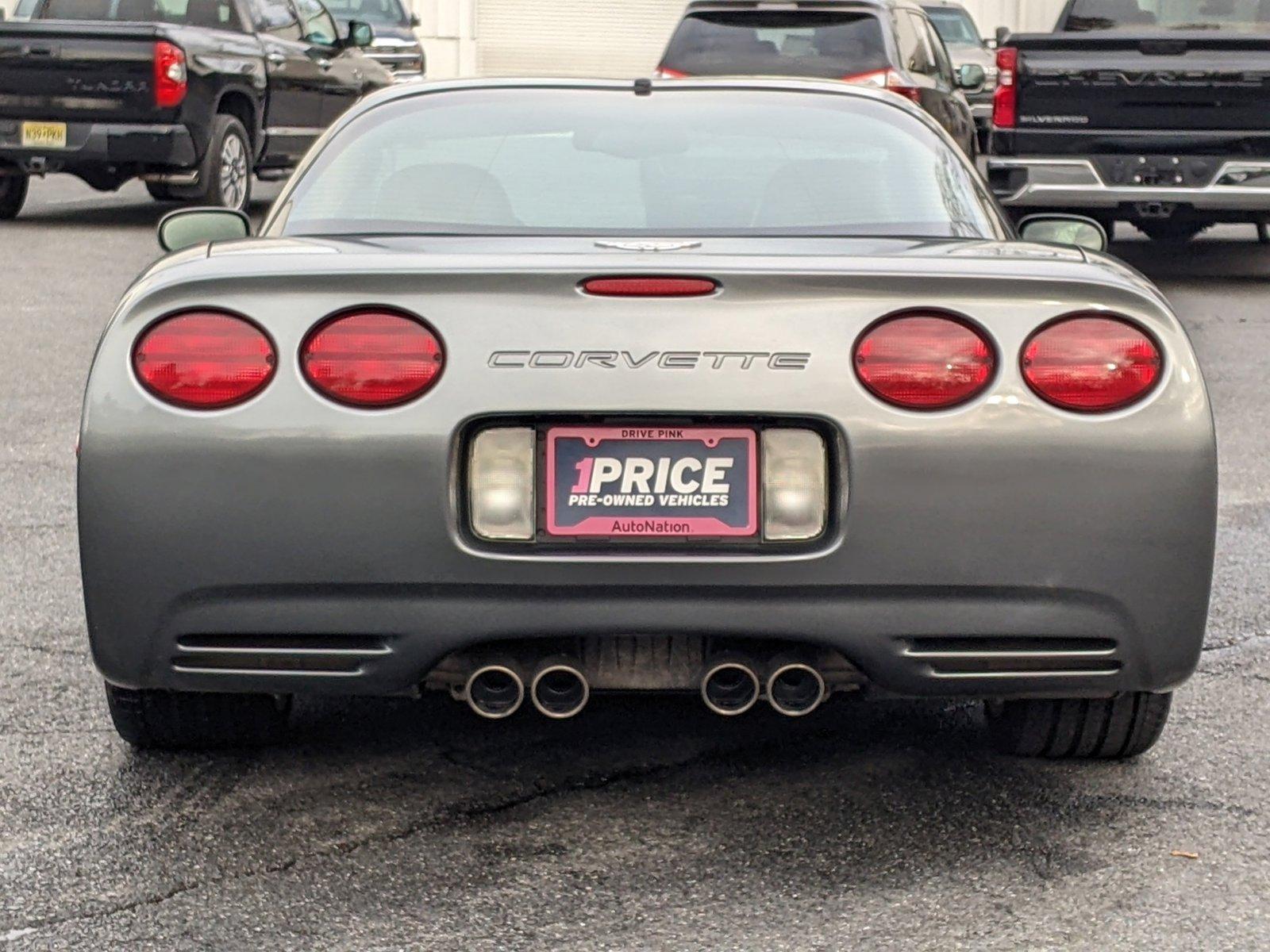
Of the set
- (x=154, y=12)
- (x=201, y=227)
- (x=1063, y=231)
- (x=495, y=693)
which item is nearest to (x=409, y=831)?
(x=495, y=693)

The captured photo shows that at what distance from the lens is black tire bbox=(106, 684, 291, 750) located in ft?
13.0

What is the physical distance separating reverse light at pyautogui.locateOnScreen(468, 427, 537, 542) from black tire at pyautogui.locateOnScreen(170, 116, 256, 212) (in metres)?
11.0

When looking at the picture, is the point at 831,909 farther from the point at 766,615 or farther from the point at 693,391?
the point at 693,391

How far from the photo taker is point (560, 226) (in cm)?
423

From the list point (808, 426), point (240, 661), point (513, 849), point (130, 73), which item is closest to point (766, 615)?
point (808, 426)

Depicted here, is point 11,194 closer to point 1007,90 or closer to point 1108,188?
point 1007,90

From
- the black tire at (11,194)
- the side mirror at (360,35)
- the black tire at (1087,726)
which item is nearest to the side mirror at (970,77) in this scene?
the side mirror at (360,35)

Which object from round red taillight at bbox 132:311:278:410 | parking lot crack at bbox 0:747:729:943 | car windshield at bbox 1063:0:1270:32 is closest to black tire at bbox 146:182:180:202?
car windshield at bbox 1063:0:1270:32

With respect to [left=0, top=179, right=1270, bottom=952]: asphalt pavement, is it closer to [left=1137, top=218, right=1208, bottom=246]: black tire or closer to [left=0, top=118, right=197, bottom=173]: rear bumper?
[left=0, top=118, right=197, bottom=173]: rear bumper

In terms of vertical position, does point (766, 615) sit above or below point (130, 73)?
above

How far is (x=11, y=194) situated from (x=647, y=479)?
12.9 meters

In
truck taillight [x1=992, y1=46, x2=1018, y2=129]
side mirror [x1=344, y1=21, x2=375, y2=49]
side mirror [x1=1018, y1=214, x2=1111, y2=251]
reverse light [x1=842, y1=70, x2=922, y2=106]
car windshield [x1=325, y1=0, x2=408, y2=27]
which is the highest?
side mirror [x1=1018, y1=214, x2=1111, y2=251]

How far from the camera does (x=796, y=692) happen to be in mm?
3643

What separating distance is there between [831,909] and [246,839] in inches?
39.9
